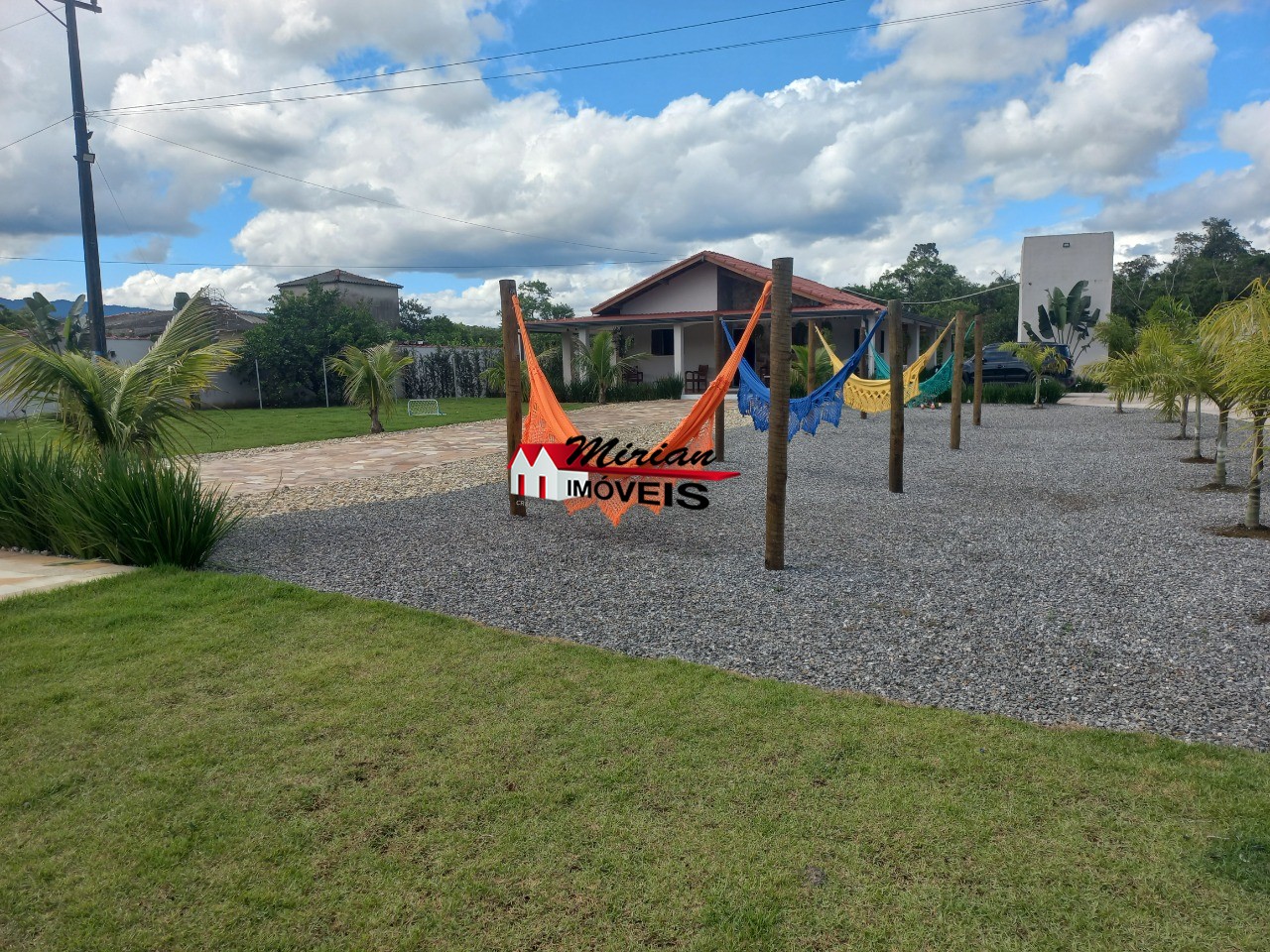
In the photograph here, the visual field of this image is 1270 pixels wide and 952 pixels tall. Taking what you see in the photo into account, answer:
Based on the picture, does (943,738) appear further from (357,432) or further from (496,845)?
(357,432)

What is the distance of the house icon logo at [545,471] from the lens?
5.89m

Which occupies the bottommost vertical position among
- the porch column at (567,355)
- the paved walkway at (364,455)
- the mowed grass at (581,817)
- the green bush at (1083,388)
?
the mowed grass at (581,817)

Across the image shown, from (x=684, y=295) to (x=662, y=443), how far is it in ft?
59.9

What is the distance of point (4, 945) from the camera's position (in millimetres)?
1887

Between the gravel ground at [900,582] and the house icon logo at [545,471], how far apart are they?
33 centimetres

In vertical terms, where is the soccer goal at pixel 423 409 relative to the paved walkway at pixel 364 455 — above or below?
above

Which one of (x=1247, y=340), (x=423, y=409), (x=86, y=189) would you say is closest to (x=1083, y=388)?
(x=423, y=409)

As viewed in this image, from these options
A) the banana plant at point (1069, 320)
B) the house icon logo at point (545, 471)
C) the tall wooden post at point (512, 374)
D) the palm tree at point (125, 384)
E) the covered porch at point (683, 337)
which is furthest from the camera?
the banana plant at point (1069, 320)

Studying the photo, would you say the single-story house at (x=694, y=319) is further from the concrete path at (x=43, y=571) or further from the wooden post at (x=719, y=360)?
the concrete path at (x=43, y=571)

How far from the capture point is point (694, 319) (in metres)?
21.0

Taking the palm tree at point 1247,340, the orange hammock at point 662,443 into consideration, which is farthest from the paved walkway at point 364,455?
the palm tree at point 1247,340

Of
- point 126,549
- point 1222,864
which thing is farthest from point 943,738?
point 126,549

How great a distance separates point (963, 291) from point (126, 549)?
45472mm

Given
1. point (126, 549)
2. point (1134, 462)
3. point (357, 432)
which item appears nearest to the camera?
point (126, 549)
